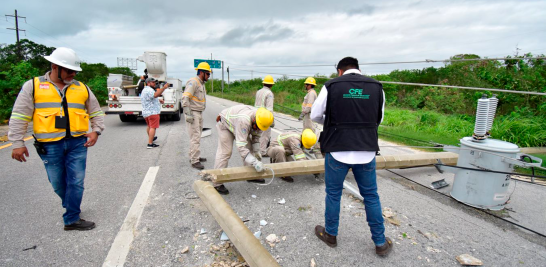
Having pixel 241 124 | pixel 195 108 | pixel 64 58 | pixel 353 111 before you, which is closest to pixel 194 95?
pixel 195 108

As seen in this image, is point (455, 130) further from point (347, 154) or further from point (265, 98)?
point (347, 154)

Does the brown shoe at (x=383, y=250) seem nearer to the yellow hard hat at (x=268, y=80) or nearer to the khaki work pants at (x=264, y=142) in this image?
the khaki work pants at (x=264, y=142)

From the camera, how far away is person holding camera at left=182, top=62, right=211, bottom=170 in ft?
16.7

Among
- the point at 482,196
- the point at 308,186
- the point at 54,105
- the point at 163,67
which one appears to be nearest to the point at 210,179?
the point at 308,186

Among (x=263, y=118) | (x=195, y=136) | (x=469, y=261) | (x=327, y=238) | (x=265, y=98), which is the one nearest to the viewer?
(x=469, y=261)

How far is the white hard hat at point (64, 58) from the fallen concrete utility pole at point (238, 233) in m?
1.83

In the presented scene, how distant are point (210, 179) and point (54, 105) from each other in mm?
1854

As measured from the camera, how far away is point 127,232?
2.93 metres

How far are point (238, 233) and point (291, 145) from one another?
234 centimetres

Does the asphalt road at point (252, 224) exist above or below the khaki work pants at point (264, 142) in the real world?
below

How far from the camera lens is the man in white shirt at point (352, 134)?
2.50 metres

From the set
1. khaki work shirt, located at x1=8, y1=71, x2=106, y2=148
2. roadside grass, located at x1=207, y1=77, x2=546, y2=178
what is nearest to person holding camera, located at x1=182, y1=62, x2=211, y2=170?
khaki work shirt, located at x1=8, y1=71, x2=106, y2=148

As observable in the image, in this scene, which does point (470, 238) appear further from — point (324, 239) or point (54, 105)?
point (54, 105)

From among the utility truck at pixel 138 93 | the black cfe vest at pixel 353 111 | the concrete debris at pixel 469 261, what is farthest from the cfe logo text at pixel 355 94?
the utility truck at pixel 138 93
